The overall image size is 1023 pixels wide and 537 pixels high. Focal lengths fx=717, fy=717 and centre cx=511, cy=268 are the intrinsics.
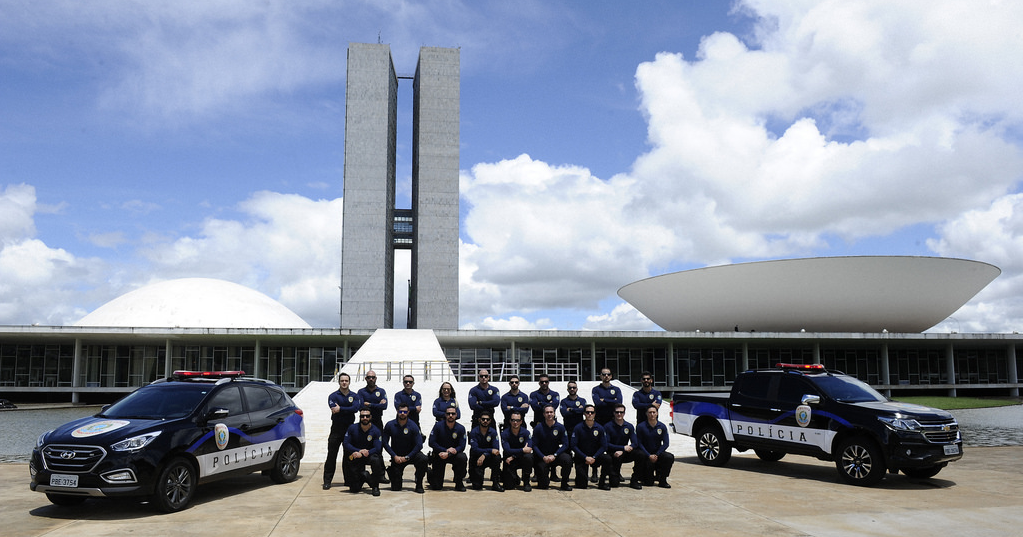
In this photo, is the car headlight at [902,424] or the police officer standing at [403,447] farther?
the car headlight at [902,424]

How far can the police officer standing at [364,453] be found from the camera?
9.94 metres

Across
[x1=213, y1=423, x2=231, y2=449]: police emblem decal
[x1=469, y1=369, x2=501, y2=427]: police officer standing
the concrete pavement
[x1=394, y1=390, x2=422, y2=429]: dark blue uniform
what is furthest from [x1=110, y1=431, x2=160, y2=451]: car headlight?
[x1=469, y1=369, x2=501, y2=427]: police officer standing

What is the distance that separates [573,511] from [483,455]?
6.83 ft

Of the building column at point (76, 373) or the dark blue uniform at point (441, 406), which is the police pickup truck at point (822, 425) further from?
the building column at point (76, 373)

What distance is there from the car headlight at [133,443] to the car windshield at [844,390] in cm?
984

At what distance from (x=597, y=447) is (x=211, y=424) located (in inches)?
215

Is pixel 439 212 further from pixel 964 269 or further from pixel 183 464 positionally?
pixel 183 464

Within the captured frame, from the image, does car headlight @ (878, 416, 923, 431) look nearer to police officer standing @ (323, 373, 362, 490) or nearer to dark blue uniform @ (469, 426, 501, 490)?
dark blue uniform @ (469, 426, 501, 490)

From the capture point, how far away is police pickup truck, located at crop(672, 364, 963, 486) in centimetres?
1054

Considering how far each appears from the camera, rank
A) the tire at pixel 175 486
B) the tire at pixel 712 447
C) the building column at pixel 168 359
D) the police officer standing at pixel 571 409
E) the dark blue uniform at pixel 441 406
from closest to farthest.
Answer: the tire at pixel 175 486, the dark blue uniform at pixel 441 406, the police officer standing at pixel 571 409, the tire at pixel 712 447, the building column at pixel 168 359

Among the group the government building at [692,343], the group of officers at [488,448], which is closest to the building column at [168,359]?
the government building at [692,343]

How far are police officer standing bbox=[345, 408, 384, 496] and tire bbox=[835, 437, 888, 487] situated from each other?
6.98 metres

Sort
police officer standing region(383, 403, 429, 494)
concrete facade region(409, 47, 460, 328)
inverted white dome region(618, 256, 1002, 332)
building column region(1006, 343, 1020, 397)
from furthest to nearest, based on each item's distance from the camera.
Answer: concrete facade region(409, 47, 460, 328)
building column region(1006, 343, 1020, 397)
inverted white dome region(618, 256, 1002, 332)
police officer standing region(383, 403, 429, 494)

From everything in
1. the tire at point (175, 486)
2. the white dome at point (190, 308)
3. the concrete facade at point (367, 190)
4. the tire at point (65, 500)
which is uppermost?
the concrete facade at point (367, 190)
